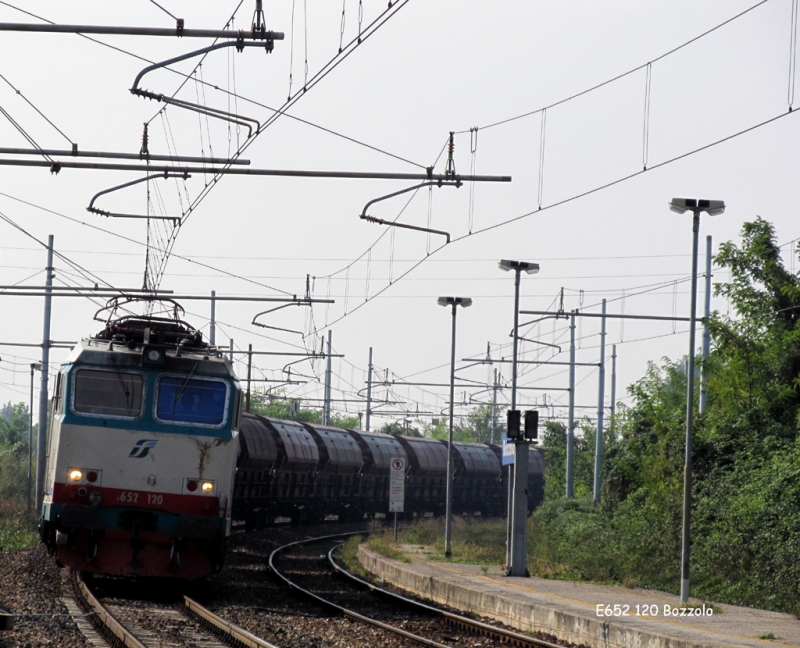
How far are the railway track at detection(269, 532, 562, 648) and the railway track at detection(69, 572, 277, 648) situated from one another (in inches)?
81.1

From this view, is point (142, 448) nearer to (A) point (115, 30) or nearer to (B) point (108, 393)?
(B) point (108, 393)

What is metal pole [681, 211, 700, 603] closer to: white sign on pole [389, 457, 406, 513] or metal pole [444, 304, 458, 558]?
metal pole [444, 304, 458, 558]

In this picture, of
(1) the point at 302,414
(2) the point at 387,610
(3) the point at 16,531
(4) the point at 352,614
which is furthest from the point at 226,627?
(1) the point at 302,414

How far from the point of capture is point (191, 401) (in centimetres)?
1572

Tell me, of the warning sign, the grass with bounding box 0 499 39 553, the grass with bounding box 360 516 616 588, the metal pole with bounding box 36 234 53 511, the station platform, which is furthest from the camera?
the metal pole with bounding box 36 234 53 511

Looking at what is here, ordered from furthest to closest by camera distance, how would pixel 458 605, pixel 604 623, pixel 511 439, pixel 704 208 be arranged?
pixel 511 439
pixel 458 605
pixel 704 208
pixel 604 623

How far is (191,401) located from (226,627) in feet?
12.7

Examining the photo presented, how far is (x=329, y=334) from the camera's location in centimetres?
5738

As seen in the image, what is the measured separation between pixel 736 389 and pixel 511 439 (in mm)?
8014

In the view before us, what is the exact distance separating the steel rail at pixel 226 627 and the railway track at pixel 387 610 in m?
1.98

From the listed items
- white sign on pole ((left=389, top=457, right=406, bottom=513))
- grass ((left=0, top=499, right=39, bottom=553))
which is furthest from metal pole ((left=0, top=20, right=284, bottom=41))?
white sign on pole ((left=389, top=457, right=406, bottom=513))

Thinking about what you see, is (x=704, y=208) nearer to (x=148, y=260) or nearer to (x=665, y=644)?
(x=665, y=644)

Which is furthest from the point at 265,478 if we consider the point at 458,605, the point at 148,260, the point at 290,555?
the point at 458,605

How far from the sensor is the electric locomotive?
14891 millimetres
